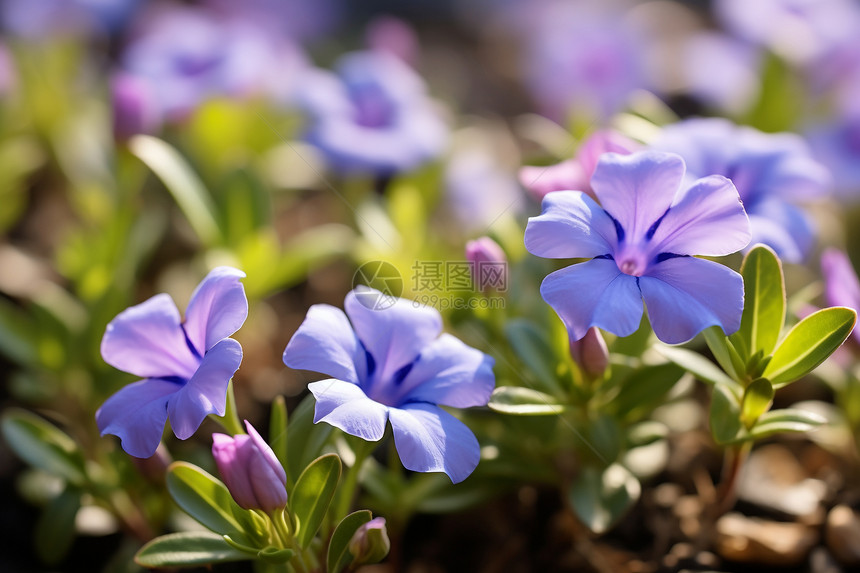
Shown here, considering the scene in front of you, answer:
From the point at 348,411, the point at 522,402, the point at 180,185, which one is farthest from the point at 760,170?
the point at 180,185

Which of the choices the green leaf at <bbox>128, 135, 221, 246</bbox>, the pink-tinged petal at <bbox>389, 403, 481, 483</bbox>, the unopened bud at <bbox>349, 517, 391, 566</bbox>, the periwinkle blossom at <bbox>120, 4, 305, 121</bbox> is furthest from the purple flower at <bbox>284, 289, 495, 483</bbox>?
the periwinkle blossom at <bbox>120, 4, 305, 121</bbox>

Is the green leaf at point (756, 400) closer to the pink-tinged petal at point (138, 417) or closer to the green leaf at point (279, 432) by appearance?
the green leaf at point (279, 432)

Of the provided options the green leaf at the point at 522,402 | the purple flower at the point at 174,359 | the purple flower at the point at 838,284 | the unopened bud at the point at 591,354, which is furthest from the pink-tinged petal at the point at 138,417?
the purple flower at the point at 838,284

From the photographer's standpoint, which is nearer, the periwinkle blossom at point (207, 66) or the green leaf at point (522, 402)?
the green leaf at point (522, 402)

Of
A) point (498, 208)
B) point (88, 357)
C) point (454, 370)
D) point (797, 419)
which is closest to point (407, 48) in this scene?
point (498, 208)

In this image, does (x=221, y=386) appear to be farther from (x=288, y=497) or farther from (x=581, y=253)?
(x=581, y=253)
